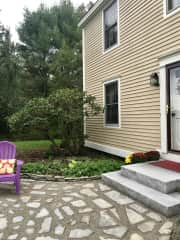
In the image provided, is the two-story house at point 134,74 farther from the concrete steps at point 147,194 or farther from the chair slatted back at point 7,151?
the chair slatted back at point 7,151

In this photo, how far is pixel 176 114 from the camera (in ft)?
17.0

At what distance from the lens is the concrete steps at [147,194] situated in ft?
10.8

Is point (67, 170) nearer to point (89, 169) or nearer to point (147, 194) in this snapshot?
point (89, 169)

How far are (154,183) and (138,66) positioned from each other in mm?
3386

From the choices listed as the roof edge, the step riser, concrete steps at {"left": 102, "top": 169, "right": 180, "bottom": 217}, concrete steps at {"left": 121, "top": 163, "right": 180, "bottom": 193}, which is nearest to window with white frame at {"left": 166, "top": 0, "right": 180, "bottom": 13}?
the roof edge

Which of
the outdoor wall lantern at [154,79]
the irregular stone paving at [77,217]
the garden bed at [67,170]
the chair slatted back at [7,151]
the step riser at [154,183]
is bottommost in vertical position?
the irregular stone paving at [77,217]

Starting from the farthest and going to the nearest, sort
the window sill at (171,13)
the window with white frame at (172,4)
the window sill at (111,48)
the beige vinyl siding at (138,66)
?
the window sill at (111,48), the beige vinyl siding at (138,66), the window with white frame at (172,4), the window sill at (171,13)

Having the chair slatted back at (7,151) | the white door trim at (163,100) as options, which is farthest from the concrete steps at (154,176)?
the chair slatted back at (7,151)

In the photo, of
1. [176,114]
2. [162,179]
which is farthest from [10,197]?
[176,114]

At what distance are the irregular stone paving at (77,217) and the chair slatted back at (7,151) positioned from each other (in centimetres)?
85

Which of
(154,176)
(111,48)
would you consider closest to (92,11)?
(111,48)

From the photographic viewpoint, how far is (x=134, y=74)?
654 centimetres

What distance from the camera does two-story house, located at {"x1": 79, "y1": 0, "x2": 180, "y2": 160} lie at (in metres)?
5.27

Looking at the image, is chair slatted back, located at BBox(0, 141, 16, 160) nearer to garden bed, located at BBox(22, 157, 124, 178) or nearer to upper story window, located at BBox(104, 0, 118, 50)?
garden bed, located at BBox(22, 157, 124, 178)
